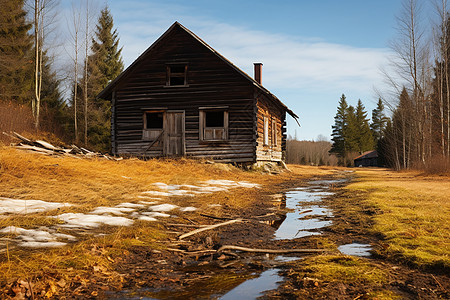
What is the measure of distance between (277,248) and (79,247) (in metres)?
2.45

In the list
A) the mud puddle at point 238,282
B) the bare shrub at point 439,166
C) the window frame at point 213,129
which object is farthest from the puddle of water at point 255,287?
the bare shrub at point 439,166

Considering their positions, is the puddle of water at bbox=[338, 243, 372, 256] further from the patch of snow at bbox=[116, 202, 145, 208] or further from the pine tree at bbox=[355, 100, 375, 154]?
the pine tree at bbox=[355, 100, 375, 154]

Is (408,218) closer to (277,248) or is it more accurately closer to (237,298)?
(277,248)

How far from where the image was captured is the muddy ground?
300 centimetres

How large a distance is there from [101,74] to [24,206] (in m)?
25.9

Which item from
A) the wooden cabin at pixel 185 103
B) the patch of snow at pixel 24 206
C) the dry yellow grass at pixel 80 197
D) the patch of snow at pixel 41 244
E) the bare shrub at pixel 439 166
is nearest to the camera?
the dry yellow grass at pixel 80 197

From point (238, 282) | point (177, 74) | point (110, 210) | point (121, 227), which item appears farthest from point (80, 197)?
point (177, 74)

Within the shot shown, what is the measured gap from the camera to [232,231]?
18.6ft

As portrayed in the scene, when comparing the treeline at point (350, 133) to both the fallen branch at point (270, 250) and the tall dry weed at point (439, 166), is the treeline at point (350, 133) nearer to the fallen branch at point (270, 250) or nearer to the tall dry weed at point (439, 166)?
the tall dry weed at point (439, 166)

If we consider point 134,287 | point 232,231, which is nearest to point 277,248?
point 232,231

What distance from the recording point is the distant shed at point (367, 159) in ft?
229

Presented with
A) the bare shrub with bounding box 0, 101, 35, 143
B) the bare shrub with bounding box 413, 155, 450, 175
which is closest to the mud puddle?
the bare shrub with bounding box 0, 101, 35, 143

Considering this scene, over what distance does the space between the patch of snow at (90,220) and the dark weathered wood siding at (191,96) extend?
12.8 metres

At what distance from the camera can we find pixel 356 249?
447cm
